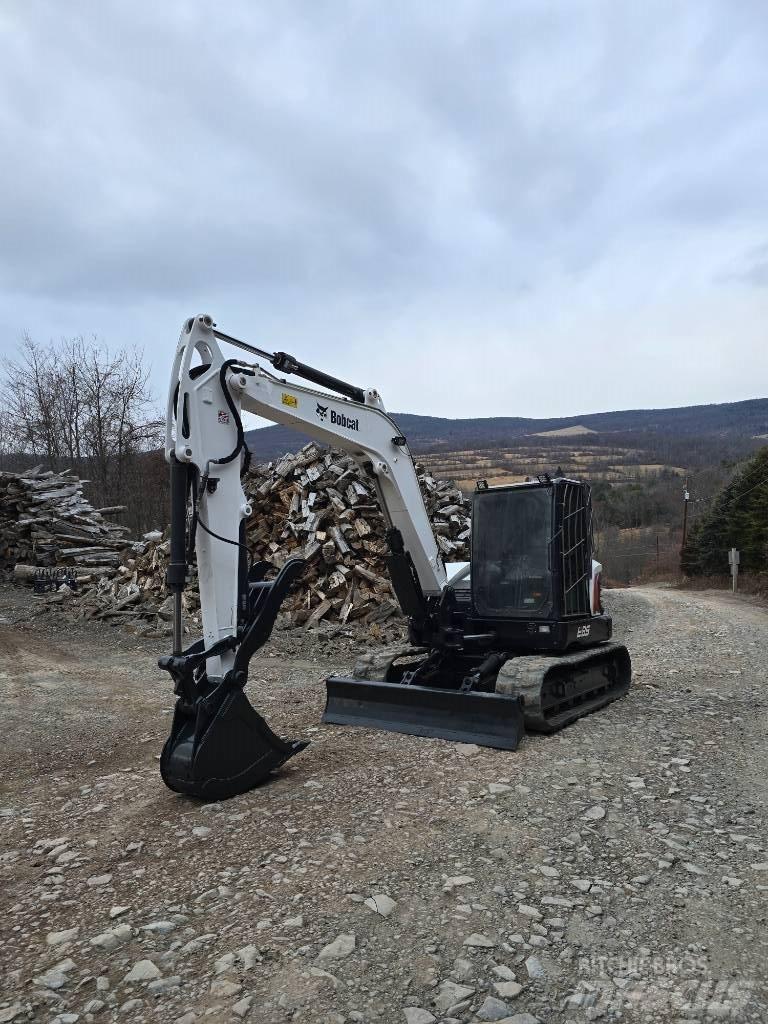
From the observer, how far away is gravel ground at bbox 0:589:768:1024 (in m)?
3.20

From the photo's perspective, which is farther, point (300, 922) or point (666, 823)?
point (666, 823)

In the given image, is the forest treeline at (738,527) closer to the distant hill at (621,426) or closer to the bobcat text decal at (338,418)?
the distant hill at (621,426)

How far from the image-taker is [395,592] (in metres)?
7.41

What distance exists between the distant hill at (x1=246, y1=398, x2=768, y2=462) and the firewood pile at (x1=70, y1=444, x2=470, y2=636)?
110 feet

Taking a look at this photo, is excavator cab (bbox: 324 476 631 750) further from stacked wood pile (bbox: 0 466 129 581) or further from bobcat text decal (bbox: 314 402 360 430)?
stacked wood pile (bbox: 0 466 129 581)

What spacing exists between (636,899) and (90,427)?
26320mm

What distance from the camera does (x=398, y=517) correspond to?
7371 mm

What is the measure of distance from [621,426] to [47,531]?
8152cm

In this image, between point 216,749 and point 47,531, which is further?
point 47,531

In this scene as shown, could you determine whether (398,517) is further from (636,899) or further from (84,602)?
(84,602)

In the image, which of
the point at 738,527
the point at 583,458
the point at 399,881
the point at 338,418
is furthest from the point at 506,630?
the point at 583,458

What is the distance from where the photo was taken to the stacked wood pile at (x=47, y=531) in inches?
720

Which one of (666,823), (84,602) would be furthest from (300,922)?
(84,602)

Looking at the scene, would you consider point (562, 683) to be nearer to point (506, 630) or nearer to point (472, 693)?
point (506, 630)
